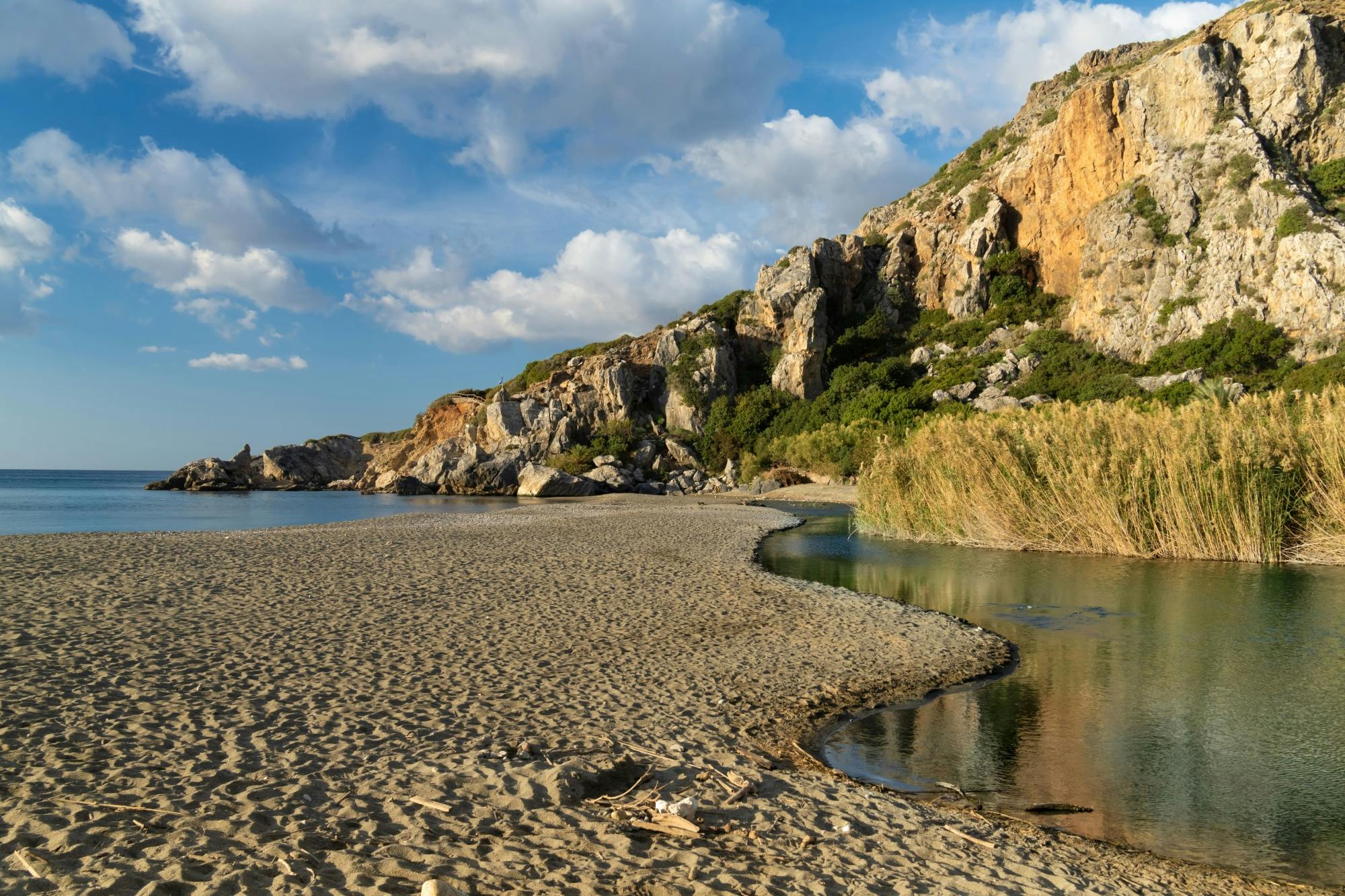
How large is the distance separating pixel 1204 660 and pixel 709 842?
9127 millimetres

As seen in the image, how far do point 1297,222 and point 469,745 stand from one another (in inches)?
2411

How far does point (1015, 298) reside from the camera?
7269cm

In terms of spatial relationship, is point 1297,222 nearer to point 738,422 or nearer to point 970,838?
point 738,422

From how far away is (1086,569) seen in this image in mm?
19219

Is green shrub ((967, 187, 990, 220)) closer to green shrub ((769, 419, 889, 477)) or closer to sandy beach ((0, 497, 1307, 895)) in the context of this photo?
green shrub ((769, 419, 889, 477))

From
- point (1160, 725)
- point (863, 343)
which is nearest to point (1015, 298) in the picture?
point (863, 343)

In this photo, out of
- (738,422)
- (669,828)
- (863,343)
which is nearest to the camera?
(669,828)

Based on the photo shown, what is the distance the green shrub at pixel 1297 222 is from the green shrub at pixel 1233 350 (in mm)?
5315

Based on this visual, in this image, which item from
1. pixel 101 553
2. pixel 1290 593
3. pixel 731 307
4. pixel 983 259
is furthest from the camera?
pixel 731 307

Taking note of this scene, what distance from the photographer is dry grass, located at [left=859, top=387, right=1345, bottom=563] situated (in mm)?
18219

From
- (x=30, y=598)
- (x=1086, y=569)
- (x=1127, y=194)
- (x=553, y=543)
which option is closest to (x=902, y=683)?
(x=1086, y=569)

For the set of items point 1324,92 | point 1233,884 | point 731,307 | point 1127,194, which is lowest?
point 1233,884

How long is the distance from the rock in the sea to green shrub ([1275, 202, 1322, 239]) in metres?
48.6

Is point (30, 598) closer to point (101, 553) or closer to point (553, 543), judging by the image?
point (101, 553)
